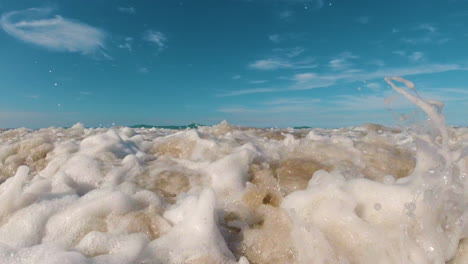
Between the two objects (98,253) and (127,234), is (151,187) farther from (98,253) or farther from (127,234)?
(98,253)

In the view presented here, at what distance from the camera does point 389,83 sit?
3.45 m

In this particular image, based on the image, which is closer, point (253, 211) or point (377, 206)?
point (377, 206)

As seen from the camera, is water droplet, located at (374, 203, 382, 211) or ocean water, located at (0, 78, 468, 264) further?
water droplet, located at (374, 203, 382, 211)

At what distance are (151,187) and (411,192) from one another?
3142mm

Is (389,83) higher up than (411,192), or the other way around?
(389,83)

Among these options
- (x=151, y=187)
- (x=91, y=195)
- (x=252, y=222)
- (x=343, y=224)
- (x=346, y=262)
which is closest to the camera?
(x=346, y=262)

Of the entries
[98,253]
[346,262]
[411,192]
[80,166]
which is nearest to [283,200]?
[346,262]

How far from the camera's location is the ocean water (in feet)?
10.5

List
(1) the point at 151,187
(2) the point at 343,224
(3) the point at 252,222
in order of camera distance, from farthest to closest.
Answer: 1. (1) the point at 151,187
2. (3) the point at 252,222
3. (2) the point at 343,224

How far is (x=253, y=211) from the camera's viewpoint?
400cm

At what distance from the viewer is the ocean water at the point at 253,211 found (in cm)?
320

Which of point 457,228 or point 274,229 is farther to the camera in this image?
point 274,229

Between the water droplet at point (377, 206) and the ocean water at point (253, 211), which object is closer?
the ocean water at point (253, 211)

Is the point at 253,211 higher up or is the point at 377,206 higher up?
the point at 377,206
